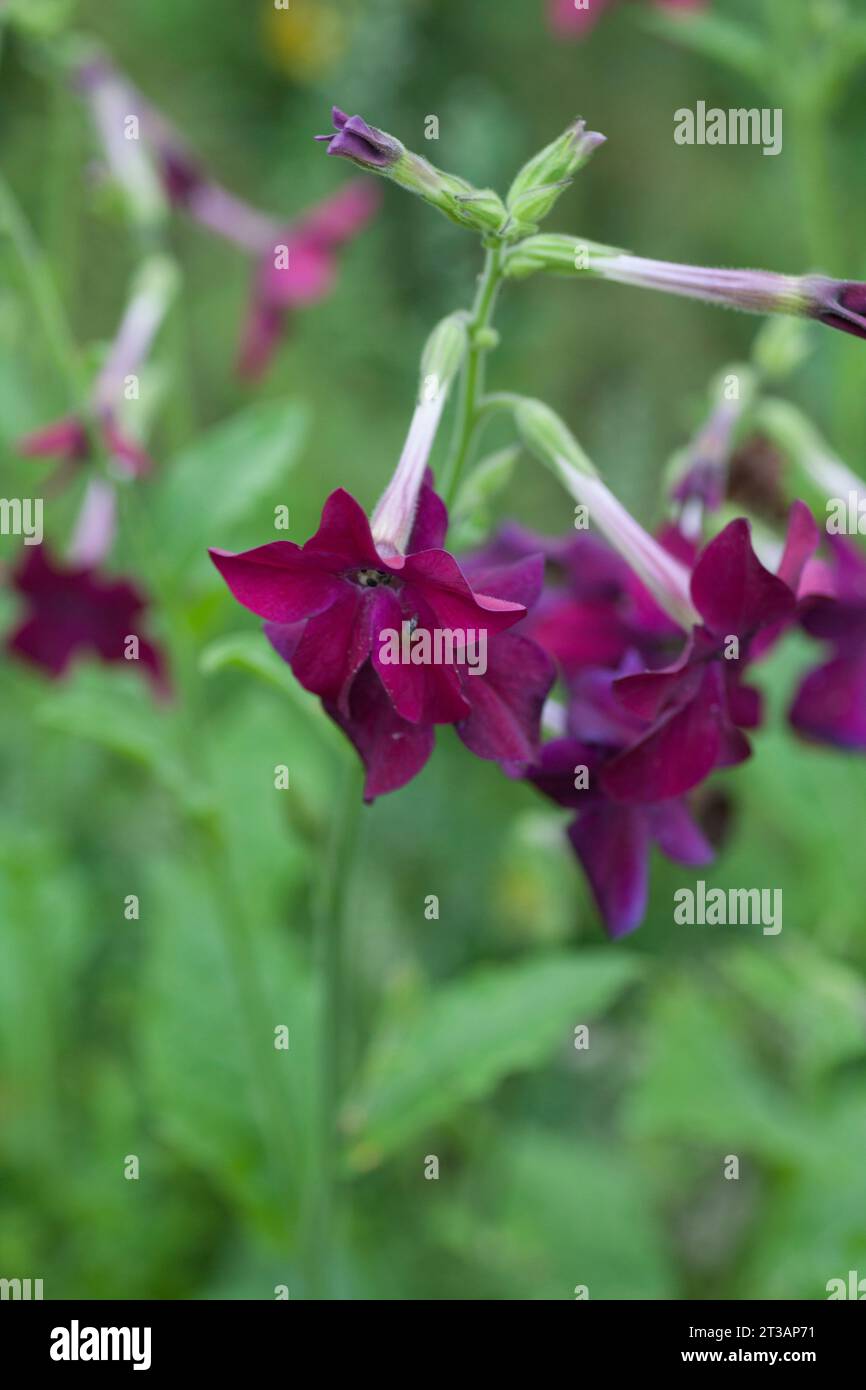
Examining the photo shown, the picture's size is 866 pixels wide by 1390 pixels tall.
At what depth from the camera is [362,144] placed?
38.9 inches

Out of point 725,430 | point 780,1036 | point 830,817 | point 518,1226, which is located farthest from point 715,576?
point 780,1036

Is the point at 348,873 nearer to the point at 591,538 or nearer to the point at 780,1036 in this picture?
the point at 591,538

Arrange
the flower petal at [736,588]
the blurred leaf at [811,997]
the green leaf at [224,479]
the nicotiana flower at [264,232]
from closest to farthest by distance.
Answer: the flower petal at [736,588], the green leaf at [224,479], the blurred leaf at [811,997], the nicotiana flower at [264,232]

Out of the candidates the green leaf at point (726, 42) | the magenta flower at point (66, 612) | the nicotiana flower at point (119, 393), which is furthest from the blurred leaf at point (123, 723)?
the green leaf at point (726, 42)

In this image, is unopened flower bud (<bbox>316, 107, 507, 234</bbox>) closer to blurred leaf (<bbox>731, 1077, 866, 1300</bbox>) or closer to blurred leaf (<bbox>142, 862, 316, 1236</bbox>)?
blurred leaf (<bbox>142, 862, 316, 1236</bbox>)

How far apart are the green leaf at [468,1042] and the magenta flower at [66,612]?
68 cm

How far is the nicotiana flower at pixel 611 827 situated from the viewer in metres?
1.18

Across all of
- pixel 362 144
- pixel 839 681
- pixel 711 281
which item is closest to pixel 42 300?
pixel 362 144

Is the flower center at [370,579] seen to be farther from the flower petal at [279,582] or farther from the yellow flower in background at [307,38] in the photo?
the yellow flower in background at [307,38]

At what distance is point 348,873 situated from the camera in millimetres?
1393

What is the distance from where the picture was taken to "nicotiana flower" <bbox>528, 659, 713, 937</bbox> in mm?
1184

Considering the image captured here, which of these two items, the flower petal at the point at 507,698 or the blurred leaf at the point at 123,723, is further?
the blurred leaf at the point at 123,723

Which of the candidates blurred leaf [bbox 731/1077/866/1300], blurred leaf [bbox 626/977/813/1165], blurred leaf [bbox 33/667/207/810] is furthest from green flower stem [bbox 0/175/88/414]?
blurred leaf [bbox 731/1077/866/1300]

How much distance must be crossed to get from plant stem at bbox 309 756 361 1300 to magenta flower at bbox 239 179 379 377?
120 centimetres
